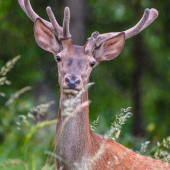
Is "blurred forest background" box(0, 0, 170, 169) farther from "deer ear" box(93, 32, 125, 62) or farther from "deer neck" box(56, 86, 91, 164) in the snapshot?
"deer neck" box(56, 86, 91, 164)

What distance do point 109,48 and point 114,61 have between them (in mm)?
5449

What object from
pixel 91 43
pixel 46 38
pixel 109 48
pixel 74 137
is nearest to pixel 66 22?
pixel 91 43

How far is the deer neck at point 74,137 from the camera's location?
4.70m

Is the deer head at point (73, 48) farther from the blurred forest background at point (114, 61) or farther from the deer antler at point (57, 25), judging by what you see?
the blurred forest background at point (114, 61)

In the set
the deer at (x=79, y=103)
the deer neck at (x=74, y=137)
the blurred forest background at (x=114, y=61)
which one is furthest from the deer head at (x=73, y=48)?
the blurred forest background at (x=114, y=61)

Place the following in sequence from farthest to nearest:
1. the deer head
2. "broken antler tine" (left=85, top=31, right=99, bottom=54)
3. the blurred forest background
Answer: the blurred forest background, "broken antler tine" (left=85, top=31, right=99, bottom=54), the deer head

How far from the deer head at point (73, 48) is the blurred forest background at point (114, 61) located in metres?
4.05

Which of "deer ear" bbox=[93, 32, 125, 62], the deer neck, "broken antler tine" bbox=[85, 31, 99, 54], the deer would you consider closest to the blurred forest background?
"deer ear" bbox=[93, 32, 125, 62]

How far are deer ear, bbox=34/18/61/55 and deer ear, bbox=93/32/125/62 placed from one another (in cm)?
59

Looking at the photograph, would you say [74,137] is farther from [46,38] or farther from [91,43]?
[46,38]

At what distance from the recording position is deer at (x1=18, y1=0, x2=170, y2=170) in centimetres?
470

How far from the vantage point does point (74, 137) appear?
4.79 metres

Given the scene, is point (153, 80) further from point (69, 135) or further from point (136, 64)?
point (69, 135)

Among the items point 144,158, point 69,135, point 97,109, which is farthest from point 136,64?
point 69,135
